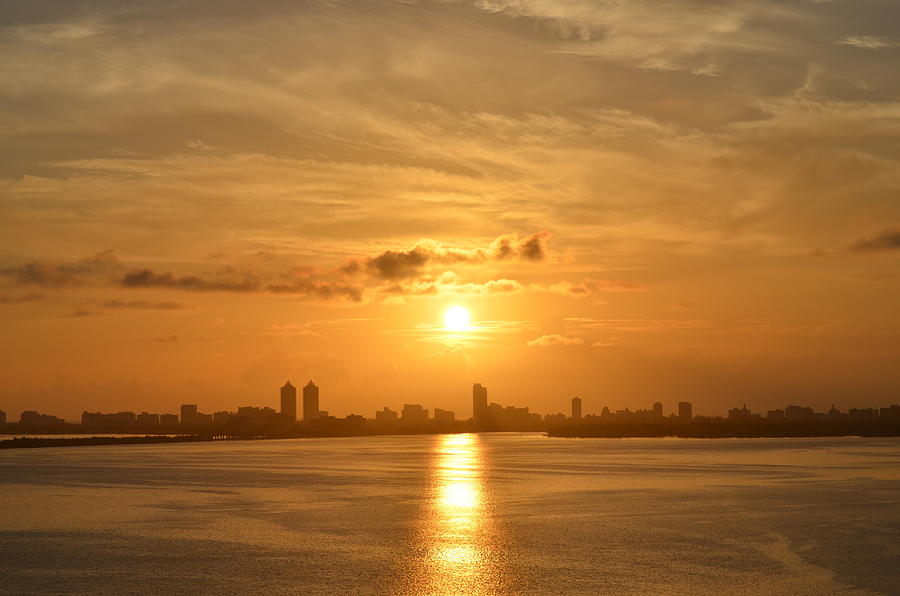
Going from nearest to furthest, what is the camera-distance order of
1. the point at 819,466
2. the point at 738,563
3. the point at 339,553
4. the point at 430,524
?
1. the point at 738,563
2. the point at 339,553
3. the point at 430,524
4. the point at 819,466

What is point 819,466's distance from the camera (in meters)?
101

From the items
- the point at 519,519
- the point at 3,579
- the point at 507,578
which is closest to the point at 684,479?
the point at 519,519

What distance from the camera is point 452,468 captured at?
105 m

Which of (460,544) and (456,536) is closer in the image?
(460,544)

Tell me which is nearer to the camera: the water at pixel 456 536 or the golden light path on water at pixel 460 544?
the golden light path on water at pixel 460 544

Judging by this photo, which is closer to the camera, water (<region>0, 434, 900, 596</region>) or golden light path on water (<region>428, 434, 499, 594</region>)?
golden light path on water (<region>428, 434, 499, 594</region>)

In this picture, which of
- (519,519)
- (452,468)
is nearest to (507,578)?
(519,519)

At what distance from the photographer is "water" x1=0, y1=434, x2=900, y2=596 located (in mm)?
32844

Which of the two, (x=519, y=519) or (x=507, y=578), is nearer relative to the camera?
(x=507, y=578)

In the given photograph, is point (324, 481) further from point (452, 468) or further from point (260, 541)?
point (260, 541)

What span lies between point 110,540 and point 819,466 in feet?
262

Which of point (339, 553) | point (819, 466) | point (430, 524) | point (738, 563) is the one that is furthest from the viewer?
point (819, 466)

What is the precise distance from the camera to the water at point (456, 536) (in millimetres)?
32844

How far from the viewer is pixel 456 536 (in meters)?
43.9
